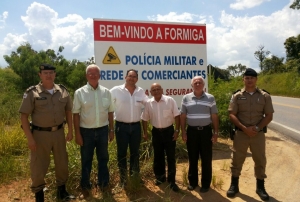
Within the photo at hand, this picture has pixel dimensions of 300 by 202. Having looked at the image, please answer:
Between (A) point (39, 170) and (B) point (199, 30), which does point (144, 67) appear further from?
(A) point (39, 170)

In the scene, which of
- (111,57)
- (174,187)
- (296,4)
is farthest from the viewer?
(296,4)

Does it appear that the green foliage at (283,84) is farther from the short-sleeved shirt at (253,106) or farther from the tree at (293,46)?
the short-sleeved shirt at (253,106)

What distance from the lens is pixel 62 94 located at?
358cm

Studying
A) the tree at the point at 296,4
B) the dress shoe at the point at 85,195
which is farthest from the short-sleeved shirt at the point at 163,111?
the tree at the point at 296,4

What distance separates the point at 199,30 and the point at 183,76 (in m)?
1.12

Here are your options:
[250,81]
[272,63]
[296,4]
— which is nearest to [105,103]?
[250,81]

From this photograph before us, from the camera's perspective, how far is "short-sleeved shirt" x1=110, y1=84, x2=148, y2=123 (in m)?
3.89

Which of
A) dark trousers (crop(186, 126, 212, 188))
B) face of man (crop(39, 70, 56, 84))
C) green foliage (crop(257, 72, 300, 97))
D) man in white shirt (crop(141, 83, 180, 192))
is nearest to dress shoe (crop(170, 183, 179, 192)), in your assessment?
man in white shirt (crop(141, 83, 180, 192))

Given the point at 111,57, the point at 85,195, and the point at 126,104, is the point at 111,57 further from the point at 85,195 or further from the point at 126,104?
the point at 85,195

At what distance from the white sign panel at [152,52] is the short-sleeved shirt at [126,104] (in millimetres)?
1669

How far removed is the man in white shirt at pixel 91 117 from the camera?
11.9 ft

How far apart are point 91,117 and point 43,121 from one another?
59 centimetres

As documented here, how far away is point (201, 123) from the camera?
3.79m

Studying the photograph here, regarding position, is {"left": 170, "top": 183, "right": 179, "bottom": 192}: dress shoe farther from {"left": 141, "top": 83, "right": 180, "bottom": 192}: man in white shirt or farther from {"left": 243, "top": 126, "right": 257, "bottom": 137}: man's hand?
{"left": 243, "top": 126, "right": 257, "bottom": 137}: man's hand
